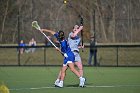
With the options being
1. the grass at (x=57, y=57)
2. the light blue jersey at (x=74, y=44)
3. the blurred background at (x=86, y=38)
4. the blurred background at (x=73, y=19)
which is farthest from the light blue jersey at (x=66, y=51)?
the blurred background at (x=73, y=19)

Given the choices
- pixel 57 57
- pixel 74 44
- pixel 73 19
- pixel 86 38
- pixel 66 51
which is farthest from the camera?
pixel 73 19

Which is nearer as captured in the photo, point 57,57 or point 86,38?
point 86,38

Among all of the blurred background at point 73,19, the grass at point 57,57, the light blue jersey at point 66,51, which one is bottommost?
the grass at point 57,57

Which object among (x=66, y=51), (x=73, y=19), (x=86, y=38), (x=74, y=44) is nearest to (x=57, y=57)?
(x=86, y=38)

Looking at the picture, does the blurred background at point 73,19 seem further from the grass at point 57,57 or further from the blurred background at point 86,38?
the grass at point 57,57

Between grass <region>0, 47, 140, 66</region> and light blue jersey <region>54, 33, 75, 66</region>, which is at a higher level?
light blue jersey <region>54, 33, 75, 66</region>

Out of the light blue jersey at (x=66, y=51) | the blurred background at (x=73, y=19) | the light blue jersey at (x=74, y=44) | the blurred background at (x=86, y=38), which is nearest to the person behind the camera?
the light blue jersey at (x=66, y=51)

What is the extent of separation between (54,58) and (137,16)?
12.6 m

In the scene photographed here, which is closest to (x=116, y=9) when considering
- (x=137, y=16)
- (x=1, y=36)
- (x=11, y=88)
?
(x=137, y=16)

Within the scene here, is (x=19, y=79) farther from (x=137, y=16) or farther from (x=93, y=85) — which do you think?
(x=137, y=16)

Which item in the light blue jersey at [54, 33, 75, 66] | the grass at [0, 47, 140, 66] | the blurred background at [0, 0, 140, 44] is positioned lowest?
the grass at [0, 47, 140, 66]

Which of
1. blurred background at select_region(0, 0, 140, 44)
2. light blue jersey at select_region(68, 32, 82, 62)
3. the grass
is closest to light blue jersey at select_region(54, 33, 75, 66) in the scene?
light blue jersey at select_region(68, 32, 82, 62)

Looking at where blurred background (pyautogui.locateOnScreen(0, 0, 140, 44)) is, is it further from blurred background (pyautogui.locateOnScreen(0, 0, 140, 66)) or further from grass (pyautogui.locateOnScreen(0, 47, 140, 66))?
grass (pyautogui.locateOnScreen(0, 47, 140, 66))

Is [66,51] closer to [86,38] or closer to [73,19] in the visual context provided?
[86,38]
